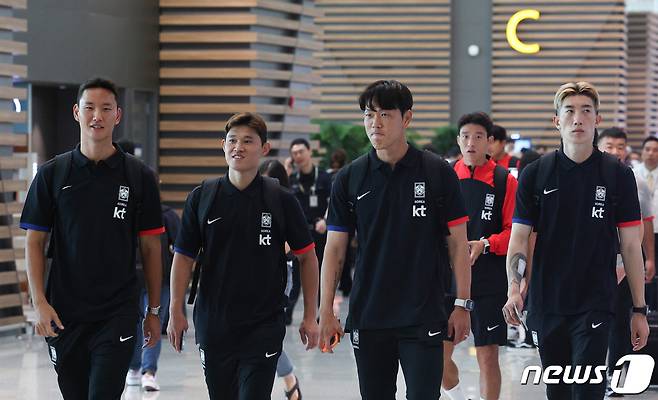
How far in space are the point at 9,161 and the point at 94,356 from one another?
6529 mm

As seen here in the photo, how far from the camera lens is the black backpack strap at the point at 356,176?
530cm

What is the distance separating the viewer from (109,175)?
548cm

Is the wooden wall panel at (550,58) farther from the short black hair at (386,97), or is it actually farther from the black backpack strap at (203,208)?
the short black hair at (386,97)

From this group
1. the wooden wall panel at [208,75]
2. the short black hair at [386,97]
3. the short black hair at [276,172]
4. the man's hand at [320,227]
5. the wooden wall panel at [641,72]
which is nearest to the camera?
the short black hair at [386,97]

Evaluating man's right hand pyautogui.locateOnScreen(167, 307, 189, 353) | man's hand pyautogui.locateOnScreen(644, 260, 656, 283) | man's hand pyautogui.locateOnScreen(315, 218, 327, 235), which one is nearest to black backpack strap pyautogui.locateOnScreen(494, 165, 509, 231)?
man's hand pyautogui.locateOnScreen(644, 260, 656, 283)

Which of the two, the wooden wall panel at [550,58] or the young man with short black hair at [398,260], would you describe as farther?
the wooden wall panel at [550,58]

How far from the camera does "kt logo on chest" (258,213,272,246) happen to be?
5516 mm

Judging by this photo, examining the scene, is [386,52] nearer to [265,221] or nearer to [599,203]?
[599,203]

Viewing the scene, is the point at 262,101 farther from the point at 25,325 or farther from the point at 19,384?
the point at 19,384

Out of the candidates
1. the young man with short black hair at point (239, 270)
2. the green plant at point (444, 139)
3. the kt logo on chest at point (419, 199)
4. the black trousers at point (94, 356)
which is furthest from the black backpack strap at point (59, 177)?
the green plant at point (444, 139)

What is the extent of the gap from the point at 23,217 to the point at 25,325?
261 inches

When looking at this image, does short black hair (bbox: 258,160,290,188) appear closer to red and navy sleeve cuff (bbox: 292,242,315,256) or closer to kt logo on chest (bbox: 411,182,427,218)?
red and navy sleeve cuff (bbox: 292,242,315,256)

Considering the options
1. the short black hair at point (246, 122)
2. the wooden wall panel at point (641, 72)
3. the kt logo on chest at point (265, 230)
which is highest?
the wooden wall panel at point (641, 72)

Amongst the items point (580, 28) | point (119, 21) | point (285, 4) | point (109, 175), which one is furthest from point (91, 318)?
point (580, 28)
